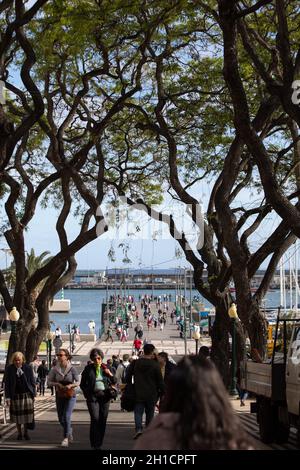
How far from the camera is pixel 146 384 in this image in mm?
12594

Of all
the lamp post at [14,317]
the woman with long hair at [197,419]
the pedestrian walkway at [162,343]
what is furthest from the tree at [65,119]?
the pedestrian walkway at [162,343]

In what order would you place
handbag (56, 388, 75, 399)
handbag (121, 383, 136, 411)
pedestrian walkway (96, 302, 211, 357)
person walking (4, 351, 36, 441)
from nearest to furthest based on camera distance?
handbag (121, 383, 136, 411) → handbag (56, 388, 75, 399) → person walking (4, 351, 36, 441) → pedestrian walkway (96, 302, 211, 357)

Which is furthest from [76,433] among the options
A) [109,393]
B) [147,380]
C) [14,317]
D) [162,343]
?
[162,343]

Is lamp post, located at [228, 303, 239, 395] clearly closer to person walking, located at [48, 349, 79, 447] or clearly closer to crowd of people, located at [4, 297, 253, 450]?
crowd of people, located at [4, 297, 253, 450]

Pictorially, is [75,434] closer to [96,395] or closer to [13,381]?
[13,381]

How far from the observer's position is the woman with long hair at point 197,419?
14.0 ft

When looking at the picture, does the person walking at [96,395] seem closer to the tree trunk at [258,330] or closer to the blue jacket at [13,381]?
the blue jacket at [13,381]

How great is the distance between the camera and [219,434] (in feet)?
14.0

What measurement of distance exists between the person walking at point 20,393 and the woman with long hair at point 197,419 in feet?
32.9

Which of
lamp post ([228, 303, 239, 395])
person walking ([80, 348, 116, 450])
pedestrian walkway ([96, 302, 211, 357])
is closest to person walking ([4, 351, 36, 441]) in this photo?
person walking ([80, 348, 116, 450])

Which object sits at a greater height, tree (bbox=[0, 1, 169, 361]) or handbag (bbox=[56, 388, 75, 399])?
tree (bbox=[0, 1, 169, 361])

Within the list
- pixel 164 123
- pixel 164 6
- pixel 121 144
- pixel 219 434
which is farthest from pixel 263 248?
pixel 219 434

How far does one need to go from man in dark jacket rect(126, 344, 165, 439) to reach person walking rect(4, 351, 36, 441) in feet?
7.49

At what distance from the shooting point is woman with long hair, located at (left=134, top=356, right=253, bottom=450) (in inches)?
168
